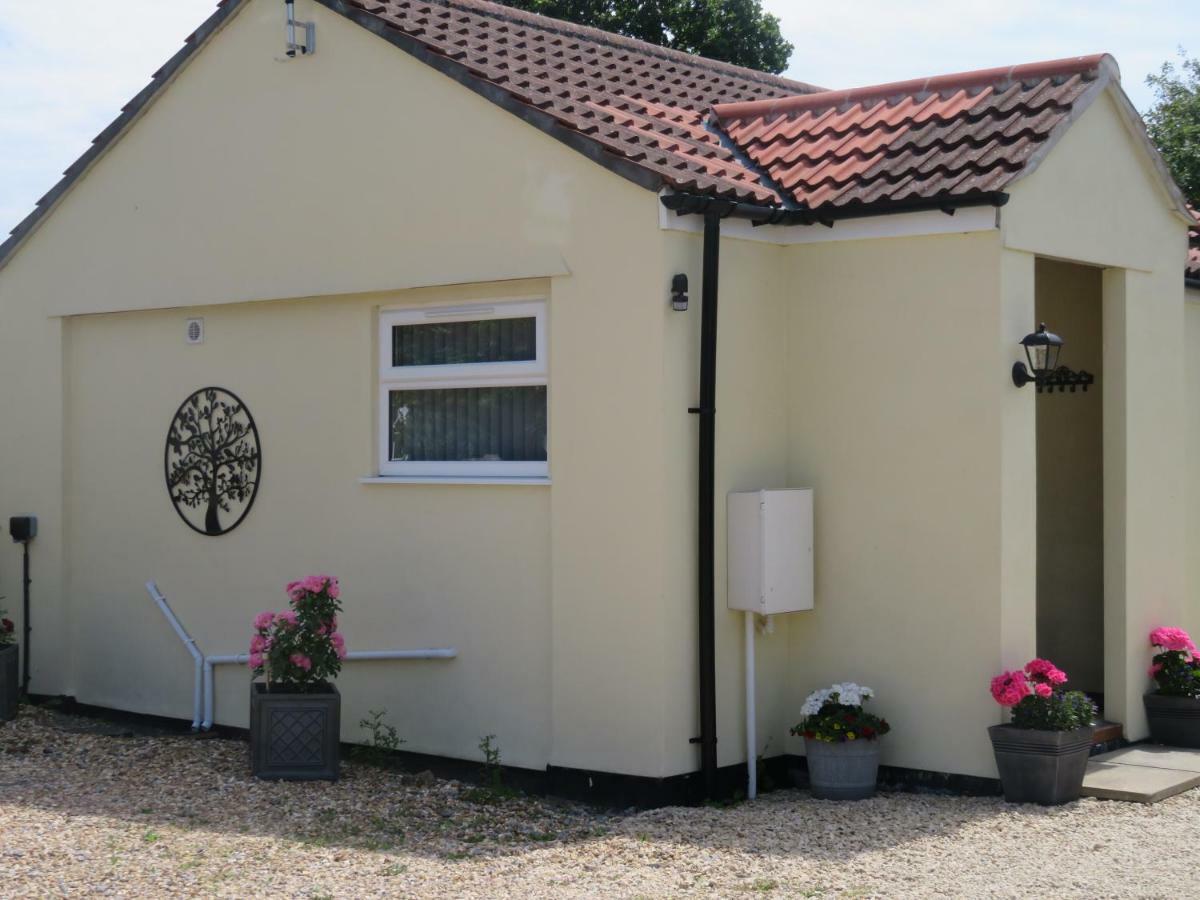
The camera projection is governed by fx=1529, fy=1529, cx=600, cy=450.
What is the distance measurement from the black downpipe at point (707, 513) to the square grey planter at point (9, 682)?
5.49 meters

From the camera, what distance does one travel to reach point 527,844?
7.86m

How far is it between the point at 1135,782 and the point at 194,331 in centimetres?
720

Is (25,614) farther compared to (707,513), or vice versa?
(25,614)

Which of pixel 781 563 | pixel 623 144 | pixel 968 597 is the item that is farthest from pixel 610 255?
pixel 968 597

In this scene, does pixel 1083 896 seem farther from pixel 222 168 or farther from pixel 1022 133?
pixel 222 168

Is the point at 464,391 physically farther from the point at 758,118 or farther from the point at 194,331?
the point at 758,118

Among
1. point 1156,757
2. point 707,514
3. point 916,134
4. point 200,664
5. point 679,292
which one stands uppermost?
point 916,134

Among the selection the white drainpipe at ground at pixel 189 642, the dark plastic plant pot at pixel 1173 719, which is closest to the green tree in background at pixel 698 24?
the white drainpipe at ground at pixel 189 642

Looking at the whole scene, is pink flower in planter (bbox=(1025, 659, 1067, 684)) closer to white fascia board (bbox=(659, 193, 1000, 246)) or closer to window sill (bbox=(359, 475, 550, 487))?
white fascia board (bbox=(659, 193, 1000, 246))

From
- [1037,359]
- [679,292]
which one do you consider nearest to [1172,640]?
[1037,359]

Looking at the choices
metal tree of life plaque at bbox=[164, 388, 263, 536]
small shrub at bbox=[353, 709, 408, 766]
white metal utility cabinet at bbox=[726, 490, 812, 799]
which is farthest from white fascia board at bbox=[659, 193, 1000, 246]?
metal tree of life plaque at bbox=[164, 388, 263, 536]

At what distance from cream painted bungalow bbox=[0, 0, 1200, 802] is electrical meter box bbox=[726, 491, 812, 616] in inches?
3.9

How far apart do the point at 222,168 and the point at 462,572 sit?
12.0 ft

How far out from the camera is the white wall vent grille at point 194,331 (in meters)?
11.3
